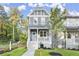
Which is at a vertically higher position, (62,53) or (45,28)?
(45,28)

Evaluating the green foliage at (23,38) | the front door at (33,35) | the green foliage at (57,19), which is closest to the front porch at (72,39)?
the green foliage at (57,19)

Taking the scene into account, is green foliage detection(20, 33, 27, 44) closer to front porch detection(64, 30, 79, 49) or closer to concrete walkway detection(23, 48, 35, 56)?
concrete walkway detection(23, 48, 35, 56)

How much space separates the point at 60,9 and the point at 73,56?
21.4 inches

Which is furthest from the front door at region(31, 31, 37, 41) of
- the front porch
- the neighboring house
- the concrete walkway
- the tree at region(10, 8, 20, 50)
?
the front porch

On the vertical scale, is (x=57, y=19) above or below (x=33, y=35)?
above

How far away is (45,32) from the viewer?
444cm

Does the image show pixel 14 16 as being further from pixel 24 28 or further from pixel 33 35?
pixel 33 35

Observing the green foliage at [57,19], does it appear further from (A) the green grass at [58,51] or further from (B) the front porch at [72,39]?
(A) the green grass at [58,51]

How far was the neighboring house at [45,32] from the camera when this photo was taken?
442cm

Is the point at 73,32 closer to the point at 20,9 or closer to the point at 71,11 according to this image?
the point at 71,11

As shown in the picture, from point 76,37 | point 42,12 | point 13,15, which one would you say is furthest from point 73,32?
point 13,15

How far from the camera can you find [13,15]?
4.45 m

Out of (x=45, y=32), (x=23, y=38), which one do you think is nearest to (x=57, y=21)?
(x=45, y=32)

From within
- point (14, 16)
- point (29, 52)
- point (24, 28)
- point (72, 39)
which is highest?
point (14, 16)
